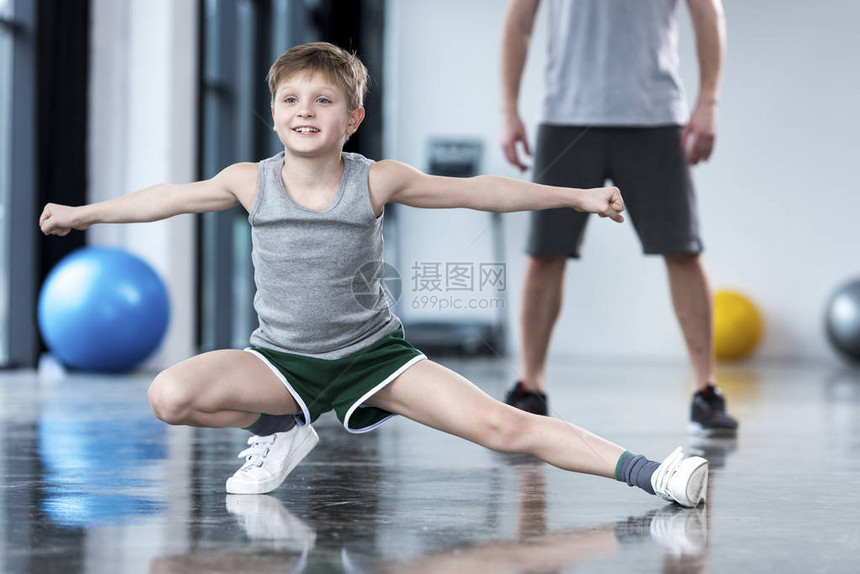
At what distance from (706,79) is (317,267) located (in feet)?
4.20

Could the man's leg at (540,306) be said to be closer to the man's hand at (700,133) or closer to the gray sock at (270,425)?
the man's hand at (700,133)

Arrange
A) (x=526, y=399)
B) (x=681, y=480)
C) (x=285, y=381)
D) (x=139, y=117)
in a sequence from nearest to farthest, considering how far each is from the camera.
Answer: (x=681, y=480) < (x=285, y=381) < (x=526, y=399) < (x=139, y=117)

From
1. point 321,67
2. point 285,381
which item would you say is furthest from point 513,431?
point 321,67

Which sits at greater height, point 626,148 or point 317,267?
point 626,148

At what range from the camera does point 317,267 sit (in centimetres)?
152

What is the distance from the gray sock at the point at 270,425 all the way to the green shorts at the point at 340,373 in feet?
0.20

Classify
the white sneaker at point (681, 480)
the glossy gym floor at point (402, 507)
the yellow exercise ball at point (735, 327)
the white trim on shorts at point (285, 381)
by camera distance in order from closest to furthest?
the glossy gym floor at point (402, 507) < the white sneaker at point (681, 480) < the white trim on shorts at point (285, 381) < the yellow exercise ball at point (735, 327)

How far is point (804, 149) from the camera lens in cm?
621

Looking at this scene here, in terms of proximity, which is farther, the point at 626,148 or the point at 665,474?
the point at 626,148

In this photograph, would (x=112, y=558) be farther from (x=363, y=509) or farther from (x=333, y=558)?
(x=363, y=509)

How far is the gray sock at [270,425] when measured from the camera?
1581 millimetres

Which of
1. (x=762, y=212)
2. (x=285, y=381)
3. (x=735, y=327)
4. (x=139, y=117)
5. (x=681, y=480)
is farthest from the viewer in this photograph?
(x=762, y=212)

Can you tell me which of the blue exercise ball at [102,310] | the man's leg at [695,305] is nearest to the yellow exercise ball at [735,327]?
the blue exercise ball at [102,310]

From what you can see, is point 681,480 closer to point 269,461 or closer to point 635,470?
point 635,470
